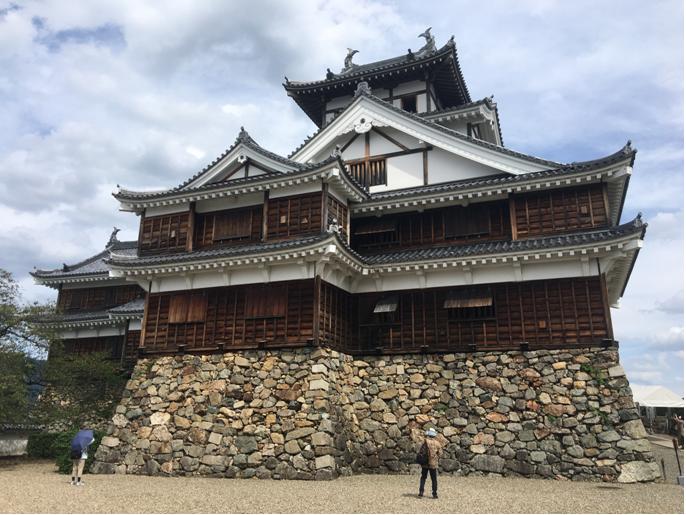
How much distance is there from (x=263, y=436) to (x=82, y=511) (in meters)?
5.99

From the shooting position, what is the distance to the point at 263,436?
16.4 meters

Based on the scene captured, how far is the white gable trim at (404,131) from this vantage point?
19797 mm

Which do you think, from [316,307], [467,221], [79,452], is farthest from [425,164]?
[79,452]

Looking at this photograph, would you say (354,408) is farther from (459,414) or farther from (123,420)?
(123,420)

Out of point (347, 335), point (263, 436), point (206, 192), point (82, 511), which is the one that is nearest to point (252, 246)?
point (206, 192)

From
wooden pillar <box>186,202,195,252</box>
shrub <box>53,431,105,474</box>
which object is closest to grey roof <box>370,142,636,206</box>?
wooden pillar <box>186,202,195,252</box>

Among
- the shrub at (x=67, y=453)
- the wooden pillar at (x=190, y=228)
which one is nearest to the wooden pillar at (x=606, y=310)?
the wooden pillar at (x=190, y=228)

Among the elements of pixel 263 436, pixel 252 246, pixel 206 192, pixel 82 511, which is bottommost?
pixel 82 511

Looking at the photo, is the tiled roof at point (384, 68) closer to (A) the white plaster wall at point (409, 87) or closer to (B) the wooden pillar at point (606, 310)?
(A) the white plaster wall at point (409, 87)

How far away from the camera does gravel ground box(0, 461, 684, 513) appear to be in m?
11.5

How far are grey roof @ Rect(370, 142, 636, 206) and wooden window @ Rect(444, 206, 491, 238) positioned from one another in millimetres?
970

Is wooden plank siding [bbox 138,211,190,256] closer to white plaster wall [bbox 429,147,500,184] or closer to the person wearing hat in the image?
white plaster wall [bbox 429,147,500,184]

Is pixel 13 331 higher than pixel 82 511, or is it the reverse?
pixel 13 331

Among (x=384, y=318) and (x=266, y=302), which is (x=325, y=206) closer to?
(x=266, y=302)
